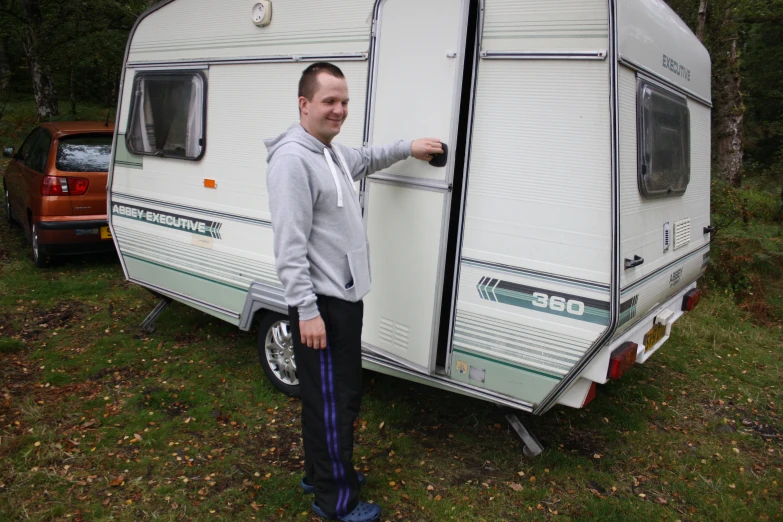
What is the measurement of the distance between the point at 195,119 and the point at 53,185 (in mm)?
3273

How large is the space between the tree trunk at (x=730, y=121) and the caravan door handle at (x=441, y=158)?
8.08 metres

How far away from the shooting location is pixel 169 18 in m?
4.49

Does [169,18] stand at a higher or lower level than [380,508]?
higher

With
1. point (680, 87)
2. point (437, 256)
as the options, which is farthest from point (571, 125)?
point (680, 87)

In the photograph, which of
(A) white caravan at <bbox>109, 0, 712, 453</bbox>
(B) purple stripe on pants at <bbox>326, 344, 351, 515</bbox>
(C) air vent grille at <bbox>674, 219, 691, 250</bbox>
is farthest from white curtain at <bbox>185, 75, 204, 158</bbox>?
(C) air vent grille at <bbox>674, 219, 691, 250</bbox>

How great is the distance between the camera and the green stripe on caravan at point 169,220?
423 centimetres

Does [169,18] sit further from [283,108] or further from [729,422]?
[729,422]

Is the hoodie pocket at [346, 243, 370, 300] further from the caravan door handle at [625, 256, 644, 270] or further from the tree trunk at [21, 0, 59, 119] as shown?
the tree trunk at [21, 0, 59, 119]

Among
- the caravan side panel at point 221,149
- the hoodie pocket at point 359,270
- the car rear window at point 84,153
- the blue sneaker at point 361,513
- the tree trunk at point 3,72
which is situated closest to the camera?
the hoodie pocket at point 359,270

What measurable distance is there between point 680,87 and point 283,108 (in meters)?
2.49


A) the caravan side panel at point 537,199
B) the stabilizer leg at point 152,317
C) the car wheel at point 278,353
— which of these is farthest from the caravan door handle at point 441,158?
the stabilizer leg at point 152,317

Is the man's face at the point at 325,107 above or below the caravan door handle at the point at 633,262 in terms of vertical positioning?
above

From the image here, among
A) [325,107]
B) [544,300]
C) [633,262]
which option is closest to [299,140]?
[325,107]

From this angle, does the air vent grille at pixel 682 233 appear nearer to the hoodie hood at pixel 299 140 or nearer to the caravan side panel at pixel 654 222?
the caravan side panel at pixel 654 222
